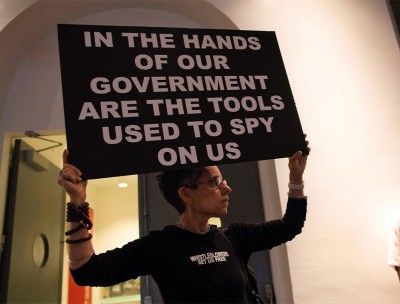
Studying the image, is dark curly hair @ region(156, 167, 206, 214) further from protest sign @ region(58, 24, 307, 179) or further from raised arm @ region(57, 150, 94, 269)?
raised arm @ region(57, 150, 94, 269)

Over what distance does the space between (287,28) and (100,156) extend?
156 centimetres

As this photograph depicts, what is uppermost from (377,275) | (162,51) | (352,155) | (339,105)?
(339,105)

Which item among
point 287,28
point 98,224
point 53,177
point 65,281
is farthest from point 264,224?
point 98,224

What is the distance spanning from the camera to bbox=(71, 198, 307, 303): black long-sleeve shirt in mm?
855

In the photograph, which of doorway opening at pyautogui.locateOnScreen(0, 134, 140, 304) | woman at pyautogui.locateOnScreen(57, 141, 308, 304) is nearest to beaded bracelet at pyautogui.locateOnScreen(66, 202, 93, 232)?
woman at pyautogui.locateOnScreen(57, 141, 308, 304)

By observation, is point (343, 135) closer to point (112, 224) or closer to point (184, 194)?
point (184, 194)

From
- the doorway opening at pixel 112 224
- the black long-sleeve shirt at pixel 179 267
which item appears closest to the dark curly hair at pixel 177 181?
the black long-sleeve shirt at pixel 179 267

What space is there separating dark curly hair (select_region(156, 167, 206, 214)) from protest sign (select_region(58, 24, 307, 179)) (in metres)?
0.07

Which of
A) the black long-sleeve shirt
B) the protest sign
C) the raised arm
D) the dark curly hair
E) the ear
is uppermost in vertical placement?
the protest sign

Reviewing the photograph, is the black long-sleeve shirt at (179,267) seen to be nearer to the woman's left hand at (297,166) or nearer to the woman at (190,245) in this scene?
the woman at (190,245)

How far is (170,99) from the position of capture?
42.9 inches

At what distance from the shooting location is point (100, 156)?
96 cm

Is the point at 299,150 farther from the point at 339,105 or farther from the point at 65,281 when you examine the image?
the point at 65,281

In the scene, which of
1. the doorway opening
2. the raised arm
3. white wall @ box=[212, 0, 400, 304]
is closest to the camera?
the raised arm
